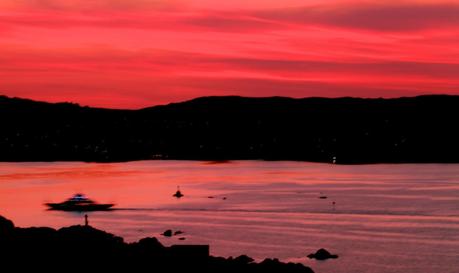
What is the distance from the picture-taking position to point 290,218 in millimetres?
104375

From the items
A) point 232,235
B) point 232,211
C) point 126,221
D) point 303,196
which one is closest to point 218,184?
point 303,196

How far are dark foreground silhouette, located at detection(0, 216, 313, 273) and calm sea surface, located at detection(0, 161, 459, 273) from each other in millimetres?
22110

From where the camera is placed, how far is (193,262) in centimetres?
3962

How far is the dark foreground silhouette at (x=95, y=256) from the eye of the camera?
3741 centimetres

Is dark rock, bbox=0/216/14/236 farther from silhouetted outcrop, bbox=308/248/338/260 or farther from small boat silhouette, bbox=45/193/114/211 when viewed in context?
small boat silhouette, bbox=45/193/114/211

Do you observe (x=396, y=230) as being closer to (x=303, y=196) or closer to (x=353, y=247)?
(x=353, y=247)

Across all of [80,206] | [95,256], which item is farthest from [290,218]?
[95,256]

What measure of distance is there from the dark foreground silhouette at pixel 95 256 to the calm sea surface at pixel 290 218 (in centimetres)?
2211

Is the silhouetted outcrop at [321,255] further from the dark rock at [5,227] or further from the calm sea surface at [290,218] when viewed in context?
the dark rock at [5,227]

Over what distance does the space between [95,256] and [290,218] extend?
67.1 metres

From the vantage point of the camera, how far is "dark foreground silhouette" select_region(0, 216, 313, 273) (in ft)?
123

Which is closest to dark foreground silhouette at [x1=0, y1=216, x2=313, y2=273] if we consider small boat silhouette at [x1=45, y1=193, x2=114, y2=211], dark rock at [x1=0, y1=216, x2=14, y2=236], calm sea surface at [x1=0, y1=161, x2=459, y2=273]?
dark rock at [x1=0, y1=216, x2=14, y2=236]

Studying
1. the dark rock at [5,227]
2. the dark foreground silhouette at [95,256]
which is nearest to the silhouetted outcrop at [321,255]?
the dark foreground silhouette at [95,256]

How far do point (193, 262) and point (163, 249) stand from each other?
2207 mm
